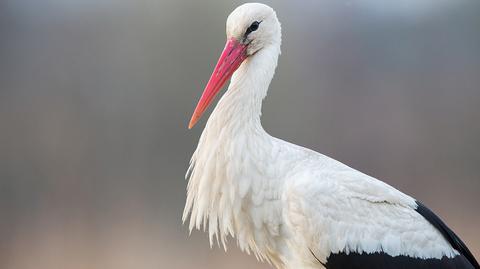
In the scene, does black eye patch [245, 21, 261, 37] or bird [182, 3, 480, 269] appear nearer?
bird [182, 3, 480, 269]

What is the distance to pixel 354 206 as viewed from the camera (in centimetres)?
168

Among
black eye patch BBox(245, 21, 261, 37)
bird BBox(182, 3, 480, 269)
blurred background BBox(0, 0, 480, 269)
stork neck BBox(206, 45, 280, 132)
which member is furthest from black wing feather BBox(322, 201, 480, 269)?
blurred background BBox(0, 0, 480, 269)

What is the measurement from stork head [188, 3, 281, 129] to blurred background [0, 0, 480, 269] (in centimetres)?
116

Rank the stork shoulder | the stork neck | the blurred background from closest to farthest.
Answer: the stork shoulder → the stork neck → the blurred background

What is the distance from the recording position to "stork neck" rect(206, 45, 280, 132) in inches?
69.2

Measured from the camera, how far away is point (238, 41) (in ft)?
5.86

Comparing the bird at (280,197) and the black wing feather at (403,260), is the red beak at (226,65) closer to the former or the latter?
the bird at (280,197)

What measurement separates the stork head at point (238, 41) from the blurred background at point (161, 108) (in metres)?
1.16

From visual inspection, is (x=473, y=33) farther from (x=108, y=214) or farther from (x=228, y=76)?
(x=108, y=214)

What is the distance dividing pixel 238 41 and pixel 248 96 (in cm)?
16

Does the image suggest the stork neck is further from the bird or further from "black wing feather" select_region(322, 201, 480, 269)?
"black wing feather" select_region(322, 201, 480, 269)

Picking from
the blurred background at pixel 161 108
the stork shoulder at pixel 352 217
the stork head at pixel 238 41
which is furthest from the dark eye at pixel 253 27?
the blurred background at pixel 161 108

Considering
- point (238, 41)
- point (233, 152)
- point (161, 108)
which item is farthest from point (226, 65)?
point (161, 108)

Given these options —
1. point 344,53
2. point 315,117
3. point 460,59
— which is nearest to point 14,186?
point 315,117
